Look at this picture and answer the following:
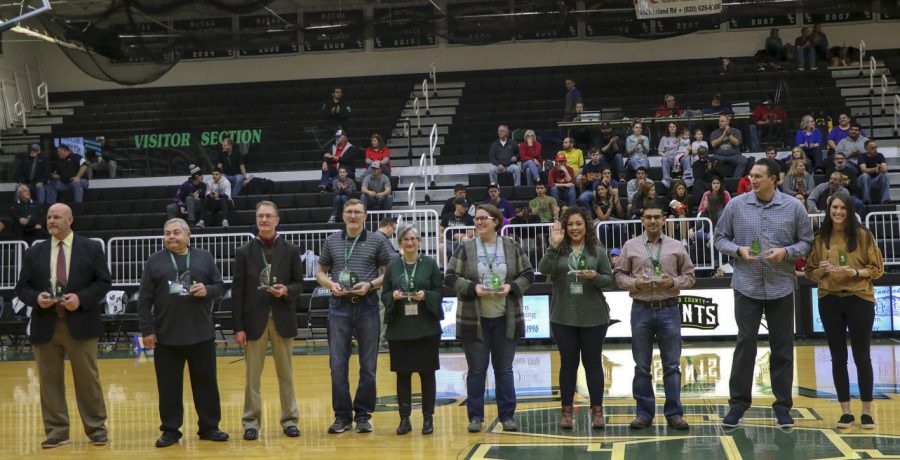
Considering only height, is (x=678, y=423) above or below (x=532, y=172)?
below

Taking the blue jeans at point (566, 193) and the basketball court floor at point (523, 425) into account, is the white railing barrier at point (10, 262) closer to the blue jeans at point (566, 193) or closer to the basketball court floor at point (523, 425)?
the basketball court floor at point (523, 425)

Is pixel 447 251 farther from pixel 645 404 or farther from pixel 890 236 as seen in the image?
pixel 645 404

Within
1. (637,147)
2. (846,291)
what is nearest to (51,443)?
(846,291)

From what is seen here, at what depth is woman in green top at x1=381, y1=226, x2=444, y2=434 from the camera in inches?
308

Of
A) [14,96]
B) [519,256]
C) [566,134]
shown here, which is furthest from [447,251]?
[14,96]

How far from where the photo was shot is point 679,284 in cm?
774

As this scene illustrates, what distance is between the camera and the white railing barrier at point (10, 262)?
1634 centimetres

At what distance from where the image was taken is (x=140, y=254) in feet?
54.2

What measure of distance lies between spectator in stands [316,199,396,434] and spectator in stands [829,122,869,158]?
39.8 ft

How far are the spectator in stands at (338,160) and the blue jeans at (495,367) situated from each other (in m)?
11.0

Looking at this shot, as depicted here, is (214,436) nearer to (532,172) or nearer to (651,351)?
(651,351)

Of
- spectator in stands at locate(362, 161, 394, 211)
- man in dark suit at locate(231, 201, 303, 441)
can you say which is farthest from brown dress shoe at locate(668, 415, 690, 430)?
spectator in stands at locate(362, 161, 394, 211)

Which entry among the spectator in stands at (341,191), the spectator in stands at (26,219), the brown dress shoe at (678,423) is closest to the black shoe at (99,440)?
the brown dress shoe at (678,423)

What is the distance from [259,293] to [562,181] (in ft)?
33.7
